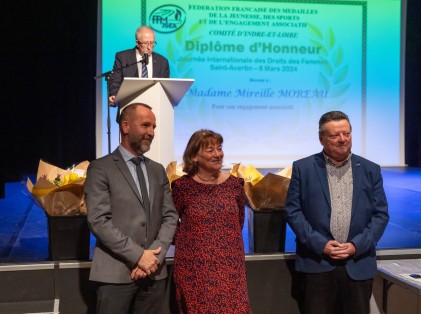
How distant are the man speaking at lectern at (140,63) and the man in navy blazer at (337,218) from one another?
179 centimetres

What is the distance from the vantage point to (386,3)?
734 cm

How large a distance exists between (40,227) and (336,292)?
2030mm

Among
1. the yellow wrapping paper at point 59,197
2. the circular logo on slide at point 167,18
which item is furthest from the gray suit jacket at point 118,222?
the circular logo on slide at point 167,18

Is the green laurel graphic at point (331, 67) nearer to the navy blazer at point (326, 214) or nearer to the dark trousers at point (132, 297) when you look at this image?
the navy blazer at point (326, 214)

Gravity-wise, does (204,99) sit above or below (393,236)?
above

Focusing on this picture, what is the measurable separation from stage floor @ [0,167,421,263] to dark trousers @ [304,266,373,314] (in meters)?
0.50

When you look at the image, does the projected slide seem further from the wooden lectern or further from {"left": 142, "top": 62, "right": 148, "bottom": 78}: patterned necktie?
the wooden lectern

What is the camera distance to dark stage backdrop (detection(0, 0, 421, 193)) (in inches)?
270

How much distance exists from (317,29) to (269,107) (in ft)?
3.76

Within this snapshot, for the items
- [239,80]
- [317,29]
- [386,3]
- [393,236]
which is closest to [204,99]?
[239,80]

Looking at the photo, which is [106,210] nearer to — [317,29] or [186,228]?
[186,228]

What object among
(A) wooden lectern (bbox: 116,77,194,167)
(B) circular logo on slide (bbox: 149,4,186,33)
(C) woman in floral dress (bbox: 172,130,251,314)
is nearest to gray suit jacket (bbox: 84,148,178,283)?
(C) woman in floral dress (bbox: 172,130,251,314)

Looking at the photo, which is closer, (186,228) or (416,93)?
(186,228)

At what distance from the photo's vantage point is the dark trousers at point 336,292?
255 centimetres
